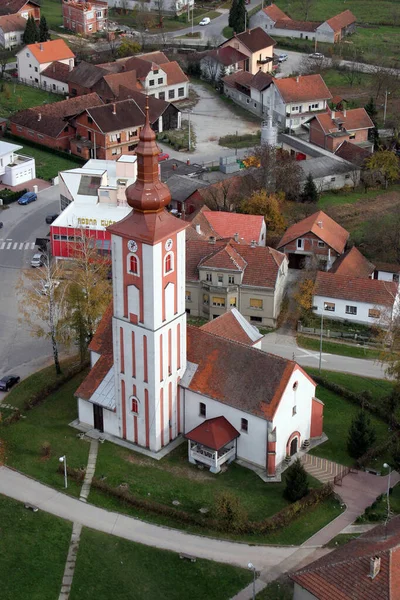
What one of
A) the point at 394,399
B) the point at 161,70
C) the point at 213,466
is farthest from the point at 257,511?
the point at 161,70

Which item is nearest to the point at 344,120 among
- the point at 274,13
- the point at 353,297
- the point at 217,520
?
the point at 353,297

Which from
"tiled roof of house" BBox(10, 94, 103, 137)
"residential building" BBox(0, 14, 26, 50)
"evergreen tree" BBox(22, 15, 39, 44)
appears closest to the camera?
"tiled roof of house" BBox(10, 94, 103, 137)

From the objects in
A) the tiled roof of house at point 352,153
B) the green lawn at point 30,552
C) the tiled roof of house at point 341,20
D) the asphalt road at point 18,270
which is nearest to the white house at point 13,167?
the asphalt road at point 18,270

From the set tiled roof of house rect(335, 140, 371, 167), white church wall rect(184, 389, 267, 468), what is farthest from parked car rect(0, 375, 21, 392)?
tiled roof of house rect(335, 140, 371, 167)

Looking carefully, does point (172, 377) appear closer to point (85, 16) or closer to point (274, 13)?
point (85, 16)

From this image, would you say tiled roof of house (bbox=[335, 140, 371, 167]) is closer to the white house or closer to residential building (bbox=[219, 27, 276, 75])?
residential building (bbox=[219, 27, 276, 75])
